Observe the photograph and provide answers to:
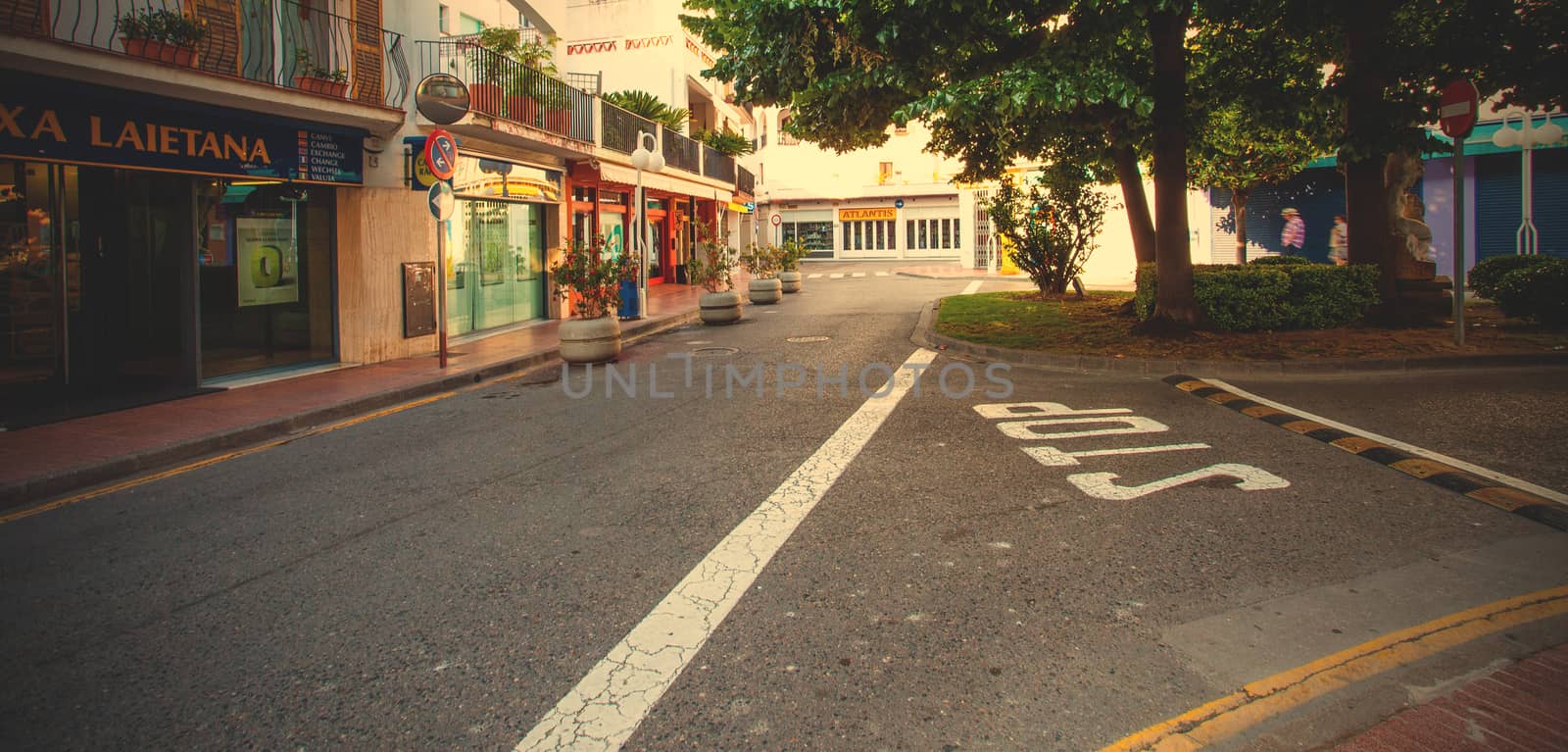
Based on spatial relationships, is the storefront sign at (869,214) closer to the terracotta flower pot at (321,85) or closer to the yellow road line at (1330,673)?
the terracotta flower pot at (321,85)

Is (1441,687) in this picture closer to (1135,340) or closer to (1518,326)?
(1135,340)

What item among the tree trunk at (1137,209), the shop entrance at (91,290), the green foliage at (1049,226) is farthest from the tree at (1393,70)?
the shop entrance at (91,290)

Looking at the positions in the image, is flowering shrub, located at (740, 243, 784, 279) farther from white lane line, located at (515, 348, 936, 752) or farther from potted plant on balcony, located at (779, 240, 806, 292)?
white lane line, located at (515, 348, 936, 752)

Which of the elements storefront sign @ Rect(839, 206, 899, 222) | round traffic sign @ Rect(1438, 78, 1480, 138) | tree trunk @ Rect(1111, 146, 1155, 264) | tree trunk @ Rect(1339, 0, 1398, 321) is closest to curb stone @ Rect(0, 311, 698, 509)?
tree trunk @ Rect(1111, 146, 1155, 264)

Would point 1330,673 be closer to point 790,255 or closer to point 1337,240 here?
point 790,255

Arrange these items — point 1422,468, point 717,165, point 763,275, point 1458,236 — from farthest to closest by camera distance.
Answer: point 717,165, point 763,275, point 1458,236, point 1422,468

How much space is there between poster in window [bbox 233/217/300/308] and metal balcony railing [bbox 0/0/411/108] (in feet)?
6.15

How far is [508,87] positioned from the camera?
16.7 meters

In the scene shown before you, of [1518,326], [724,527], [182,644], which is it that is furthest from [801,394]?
[1518,326]

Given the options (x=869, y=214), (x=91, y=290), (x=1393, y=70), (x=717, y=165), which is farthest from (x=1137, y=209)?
(x=869, y=214)

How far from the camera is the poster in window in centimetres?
1186

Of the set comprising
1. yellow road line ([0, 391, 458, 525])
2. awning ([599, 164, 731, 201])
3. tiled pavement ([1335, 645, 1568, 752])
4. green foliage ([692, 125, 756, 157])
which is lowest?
tiled pavement ([1335, 645, 1568, 752])

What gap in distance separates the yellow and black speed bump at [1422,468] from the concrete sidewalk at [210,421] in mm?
8680

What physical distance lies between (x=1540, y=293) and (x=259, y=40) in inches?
672
